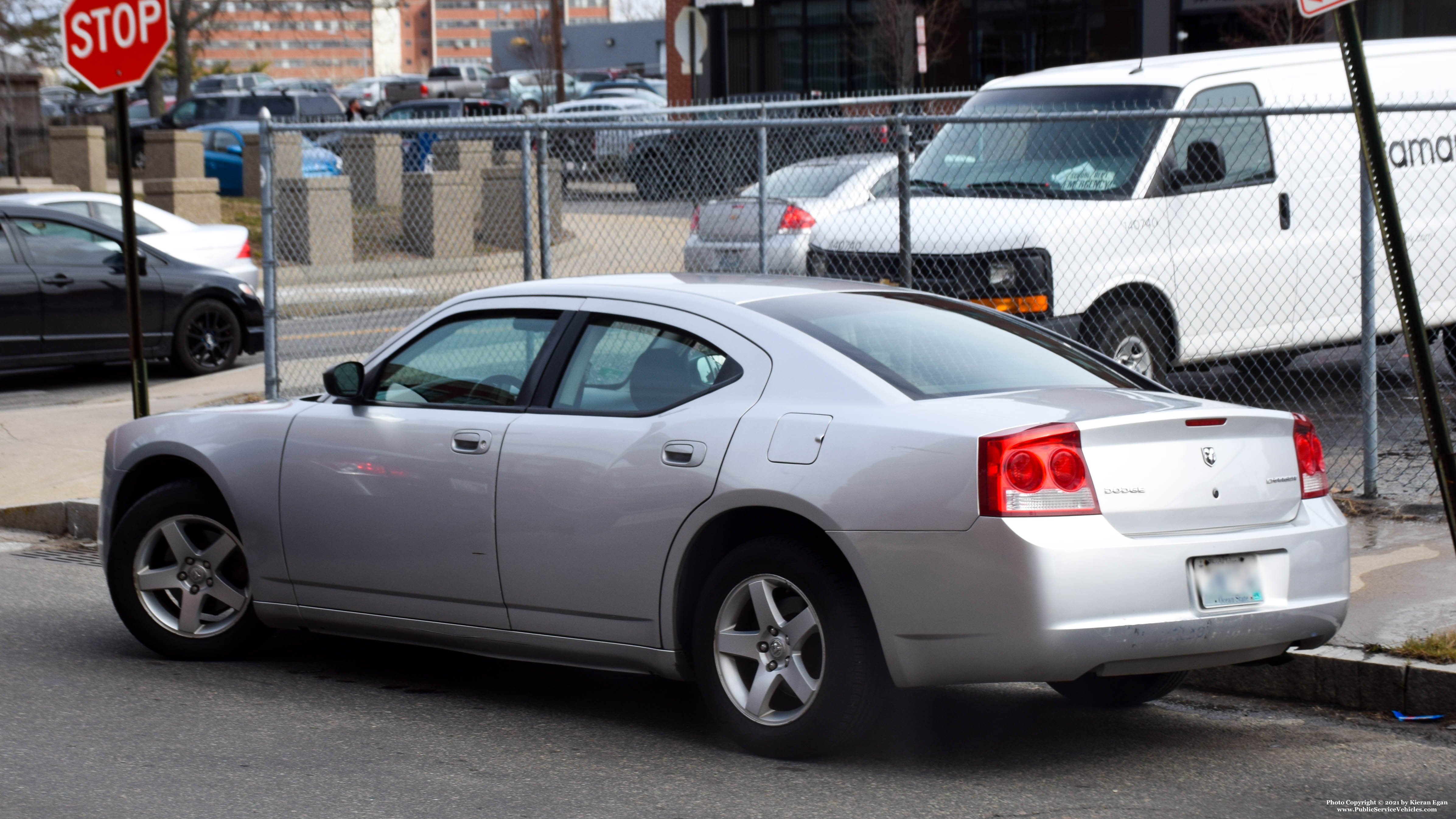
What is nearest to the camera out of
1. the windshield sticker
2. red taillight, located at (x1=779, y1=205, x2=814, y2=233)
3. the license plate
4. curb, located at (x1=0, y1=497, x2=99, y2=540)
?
the license plate

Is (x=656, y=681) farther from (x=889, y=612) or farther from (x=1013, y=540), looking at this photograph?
(x=1013, y=540)

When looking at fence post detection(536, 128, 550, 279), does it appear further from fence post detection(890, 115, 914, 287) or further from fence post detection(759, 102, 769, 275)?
fence post detection(890, 115, 914, 287)

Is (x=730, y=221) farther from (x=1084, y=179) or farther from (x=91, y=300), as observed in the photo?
(x=91, y=300)

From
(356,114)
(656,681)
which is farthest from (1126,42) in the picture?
(656,681)

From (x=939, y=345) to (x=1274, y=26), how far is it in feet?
69.7

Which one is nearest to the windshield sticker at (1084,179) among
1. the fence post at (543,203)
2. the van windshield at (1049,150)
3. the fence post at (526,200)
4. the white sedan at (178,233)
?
the van windshield at (1049,150)

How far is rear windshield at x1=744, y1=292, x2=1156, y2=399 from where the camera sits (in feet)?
17.0

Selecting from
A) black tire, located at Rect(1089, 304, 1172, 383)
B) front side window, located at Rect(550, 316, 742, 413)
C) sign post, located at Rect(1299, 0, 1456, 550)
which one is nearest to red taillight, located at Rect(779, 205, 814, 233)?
black tire, located at Rect(1089, 304, 1172, 383)

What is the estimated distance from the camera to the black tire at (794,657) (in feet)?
15.9

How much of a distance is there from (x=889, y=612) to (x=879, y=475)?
39 cm

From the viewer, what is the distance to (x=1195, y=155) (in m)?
10.0

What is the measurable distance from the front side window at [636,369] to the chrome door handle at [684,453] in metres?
0.19

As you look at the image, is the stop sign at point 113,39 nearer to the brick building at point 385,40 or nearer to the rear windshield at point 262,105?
the rear windshield at point 262,105

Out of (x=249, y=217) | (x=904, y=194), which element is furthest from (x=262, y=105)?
(x=904, y=194)
